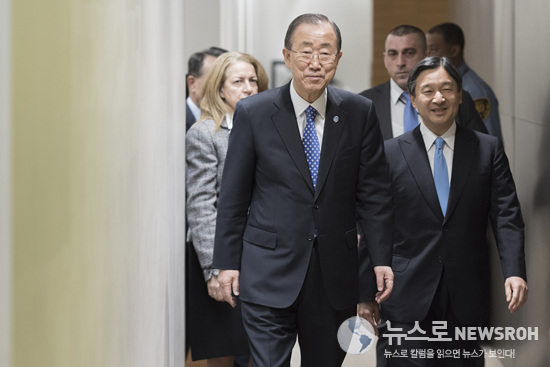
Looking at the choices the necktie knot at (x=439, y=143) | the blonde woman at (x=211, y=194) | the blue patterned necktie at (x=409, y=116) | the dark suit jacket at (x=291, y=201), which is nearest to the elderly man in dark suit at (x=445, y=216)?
the necktie knot at (x=439, y=143)

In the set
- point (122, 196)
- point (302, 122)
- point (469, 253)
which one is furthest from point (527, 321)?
point (122, 196)

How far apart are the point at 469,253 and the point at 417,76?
2.45 ft

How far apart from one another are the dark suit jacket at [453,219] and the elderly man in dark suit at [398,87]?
2.37 ft

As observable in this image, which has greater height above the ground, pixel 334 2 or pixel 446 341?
pixel 334 2

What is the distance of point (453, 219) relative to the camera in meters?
3.47

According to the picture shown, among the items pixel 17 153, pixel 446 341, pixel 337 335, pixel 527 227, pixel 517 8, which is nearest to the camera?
pixel 17 153

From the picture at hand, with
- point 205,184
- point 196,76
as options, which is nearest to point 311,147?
point 205,184

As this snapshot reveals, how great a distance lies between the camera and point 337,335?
120 inches

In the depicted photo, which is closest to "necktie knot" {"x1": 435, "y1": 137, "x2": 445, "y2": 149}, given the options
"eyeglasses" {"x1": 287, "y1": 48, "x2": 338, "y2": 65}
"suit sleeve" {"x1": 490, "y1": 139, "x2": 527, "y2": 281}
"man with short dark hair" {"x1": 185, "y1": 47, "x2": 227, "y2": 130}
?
"suit sleeve" {"x1": 490, "y1": 139, "x2": 527, "y2": 281}

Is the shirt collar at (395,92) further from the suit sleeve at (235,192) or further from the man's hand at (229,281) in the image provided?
the man's hand at (229,281)

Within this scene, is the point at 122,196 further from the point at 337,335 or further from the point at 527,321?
the point at 527,321

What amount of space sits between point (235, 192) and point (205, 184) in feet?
2.72

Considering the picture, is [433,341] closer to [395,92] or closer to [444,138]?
[444,138]

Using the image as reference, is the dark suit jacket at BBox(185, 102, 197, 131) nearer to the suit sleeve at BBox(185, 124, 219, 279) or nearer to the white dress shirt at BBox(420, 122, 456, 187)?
the suit sleeve at BBox(185, 124, 219, 279)
